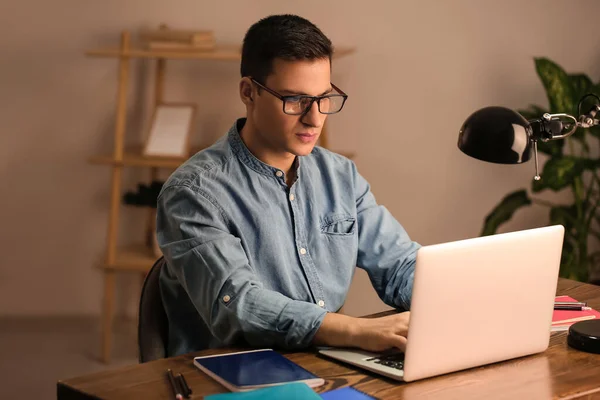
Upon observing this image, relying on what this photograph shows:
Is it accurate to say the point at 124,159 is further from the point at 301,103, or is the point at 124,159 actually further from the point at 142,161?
the point at 301,103

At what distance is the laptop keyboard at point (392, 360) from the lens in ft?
5.04

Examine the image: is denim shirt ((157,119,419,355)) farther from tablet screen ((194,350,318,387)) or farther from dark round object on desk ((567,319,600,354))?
dark round object on desk ((567,319,600,354))

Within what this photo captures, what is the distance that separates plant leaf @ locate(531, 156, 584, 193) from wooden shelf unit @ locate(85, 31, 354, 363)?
0.84 metres

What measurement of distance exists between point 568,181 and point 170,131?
157 cm

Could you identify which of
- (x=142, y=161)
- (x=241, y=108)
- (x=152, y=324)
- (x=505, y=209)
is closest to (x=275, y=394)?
(x=152, y=324)

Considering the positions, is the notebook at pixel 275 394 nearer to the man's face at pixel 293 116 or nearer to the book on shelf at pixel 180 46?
the man's face at pixel 293 116

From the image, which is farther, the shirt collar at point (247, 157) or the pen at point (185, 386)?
the shirt collar at point (247, 157)

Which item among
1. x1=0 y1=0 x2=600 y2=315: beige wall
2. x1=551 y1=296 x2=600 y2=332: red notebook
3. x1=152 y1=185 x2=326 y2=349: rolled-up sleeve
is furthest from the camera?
x1=0 y1=0 x2=600 y2=315: beige wall

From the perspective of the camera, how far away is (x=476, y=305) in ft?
4.99

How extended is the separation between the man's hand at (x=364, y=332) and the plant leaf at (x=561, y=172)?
1.95 metres

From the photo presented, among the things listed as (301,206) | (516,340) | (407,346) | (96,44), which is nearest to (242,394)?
(407,346)

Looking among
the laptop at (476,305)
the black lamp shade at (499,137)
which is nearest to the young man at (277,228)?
the laptop at (476,305)

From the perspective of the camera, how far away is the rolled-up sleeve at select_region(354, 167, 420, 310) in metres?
2.05

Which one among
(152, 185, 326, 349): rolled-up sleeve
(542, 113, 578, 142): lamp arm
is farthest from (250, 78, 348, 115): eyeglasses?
(542, 113, 578, 142): lamp arm
